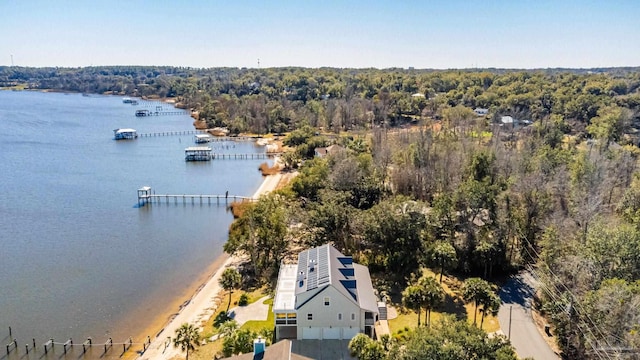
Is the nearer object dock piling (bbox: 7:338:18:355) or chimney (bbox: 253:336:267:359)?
chimney (bbox: 253:336:267:359)

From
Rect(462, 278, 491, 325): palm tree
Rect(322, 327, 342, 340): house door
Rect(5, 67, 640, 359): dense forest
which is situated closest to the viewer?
Rect(5, 67, 640, 359): dense forest

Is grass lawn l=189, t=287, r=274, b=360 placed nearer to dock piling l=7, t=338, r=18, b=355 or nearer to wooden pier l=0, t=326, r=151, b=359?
wooden pier l=0, t=326, r=151, b=359

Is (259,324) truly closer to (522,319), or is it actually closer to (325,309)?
(325,309)

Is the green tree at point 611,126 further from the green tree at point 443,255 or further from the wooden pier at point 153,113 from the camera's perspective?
the wooden pier at point 153,113

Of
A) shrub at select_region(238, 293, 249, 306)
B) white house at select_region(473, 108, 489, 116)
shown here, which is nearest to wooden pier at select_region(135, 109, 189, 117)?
white house at select_region(473, 108, 489, 116)

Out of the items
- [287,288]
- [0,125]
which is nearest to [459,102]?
[287,288]

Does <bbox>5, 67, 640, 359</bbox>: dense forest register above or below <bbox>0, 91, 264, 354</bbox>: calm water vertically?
above
